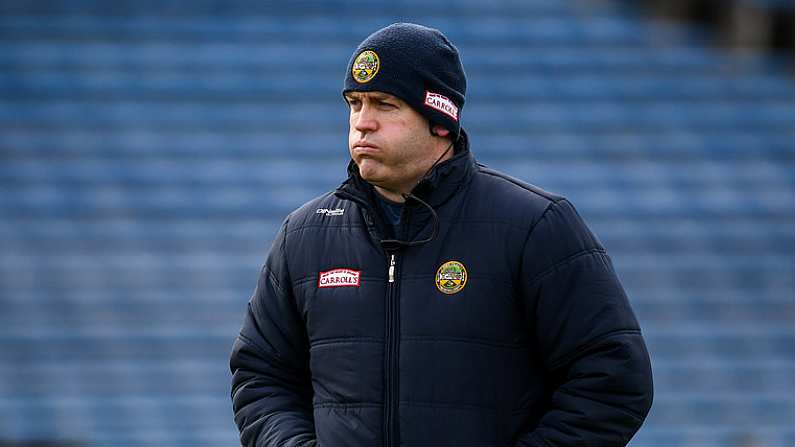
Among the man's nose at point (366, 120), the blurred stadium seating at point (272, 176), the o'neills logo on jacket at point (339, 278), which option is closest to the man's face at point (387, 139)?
the man's nose at point (366, 120)

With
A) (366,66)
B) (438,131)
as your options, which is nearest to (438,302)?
(438,131)

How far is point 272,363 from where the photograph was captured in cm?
219

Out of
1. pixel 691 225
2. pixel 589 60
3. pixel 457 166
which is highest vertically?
pixel 589 60

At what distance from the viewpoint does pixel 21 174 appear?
8.67 metres

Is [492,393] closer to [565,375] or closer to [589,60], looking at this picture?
[565,375]

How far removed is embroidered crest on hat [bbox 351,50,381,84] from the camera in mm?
2068

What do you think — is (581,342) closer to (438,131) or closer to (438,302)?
(438,302)

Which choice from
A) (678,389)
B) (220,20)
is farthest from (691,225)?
(220,20)

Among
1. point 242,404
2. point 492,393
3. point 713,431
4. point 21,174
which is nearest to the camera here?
point 492,393

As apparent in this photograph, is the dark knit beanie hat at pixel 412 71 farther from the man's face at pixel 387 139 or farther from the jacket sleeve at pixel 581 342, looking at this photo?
the jacket sleeve at pixel 581 342

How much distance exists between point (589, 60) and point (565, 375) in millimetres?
8050

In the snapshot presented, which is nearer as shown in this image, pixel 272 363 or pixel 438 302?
pixel 438 302

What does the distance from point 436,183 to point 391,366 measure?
30 cm

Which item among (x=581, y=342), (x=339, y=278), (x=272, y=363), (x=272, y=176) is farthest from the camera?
(x=272, y=176)
